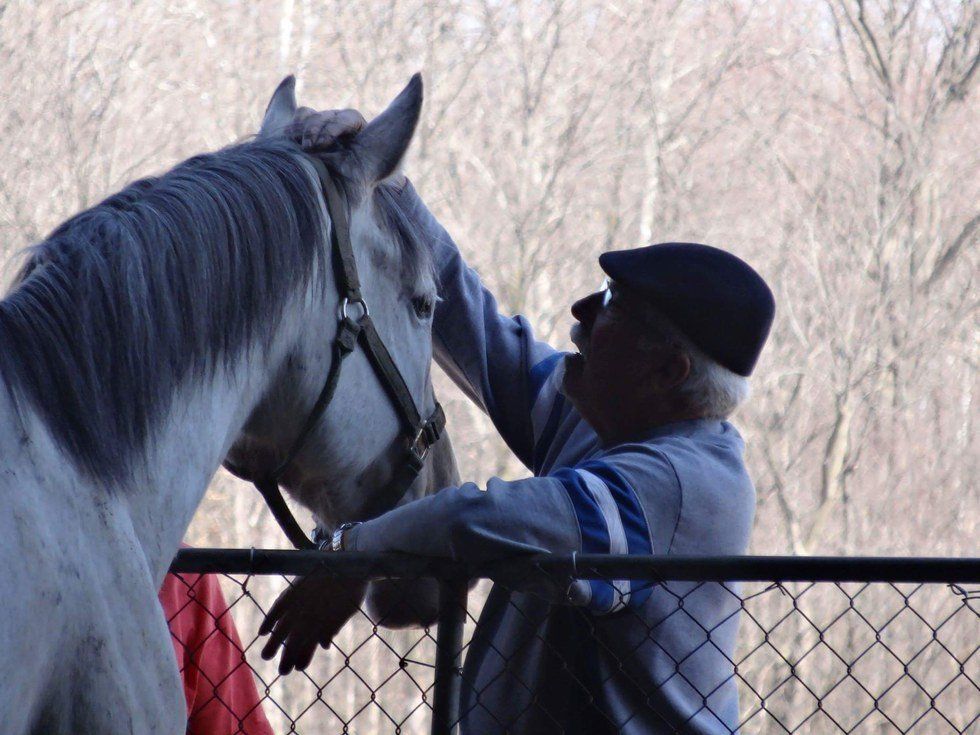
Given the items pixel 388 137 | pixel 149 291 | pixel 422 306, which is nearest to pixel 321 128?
pixel 388 137

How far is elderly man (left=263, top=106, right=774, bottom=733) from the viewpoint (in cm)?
189

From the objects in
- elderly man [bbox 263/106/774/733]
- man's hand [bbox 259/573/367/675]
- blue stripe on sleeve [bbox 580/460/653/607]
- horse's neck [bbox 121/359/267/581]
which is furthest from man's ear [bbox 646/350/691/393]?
horse's neck [bbox 121/359/267/581]

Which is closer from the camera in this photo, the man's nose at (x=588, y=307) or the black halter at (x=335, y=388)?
the black halter at (x=335, y=388)

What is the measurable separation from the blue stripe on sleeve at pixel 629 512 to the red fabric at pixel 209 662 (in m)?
0.94

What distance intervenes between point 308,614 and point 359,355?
485 mm

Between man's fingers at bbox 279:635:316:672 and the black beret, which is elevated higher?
the black beret

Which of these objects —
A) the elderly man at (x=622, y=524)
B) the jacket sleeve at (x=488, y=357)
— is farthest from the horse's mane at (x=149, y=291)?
the jacket sleeve at (x=488, y=357)

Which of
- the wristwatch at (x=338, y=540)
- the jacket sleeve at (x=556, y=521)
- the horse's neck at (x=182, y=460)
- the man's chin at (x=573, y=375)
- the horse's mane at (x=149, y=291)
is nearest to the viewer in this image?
the horse's mane at (x=149, y=291)

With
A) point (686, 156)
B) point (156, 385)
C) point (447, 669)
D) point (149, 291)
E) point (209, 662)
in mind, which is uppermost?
point (149, 291)

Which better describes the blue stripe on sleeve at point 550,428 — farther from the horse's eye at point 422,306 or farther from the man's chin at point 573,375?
the horse's eye at point 422,306

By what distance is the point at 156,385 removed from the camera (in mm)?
1625

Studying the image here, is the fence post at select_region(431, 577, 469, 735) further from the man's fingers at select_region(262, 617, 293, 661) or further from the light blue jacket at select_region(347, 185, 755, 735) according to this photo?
the man's fingers at select_region(262, 617, 293, 661)

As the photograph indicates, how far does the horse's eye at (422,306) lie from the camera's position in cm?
222

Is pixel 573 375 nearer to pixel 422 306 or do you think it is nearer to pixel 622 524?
pixel 422 306
